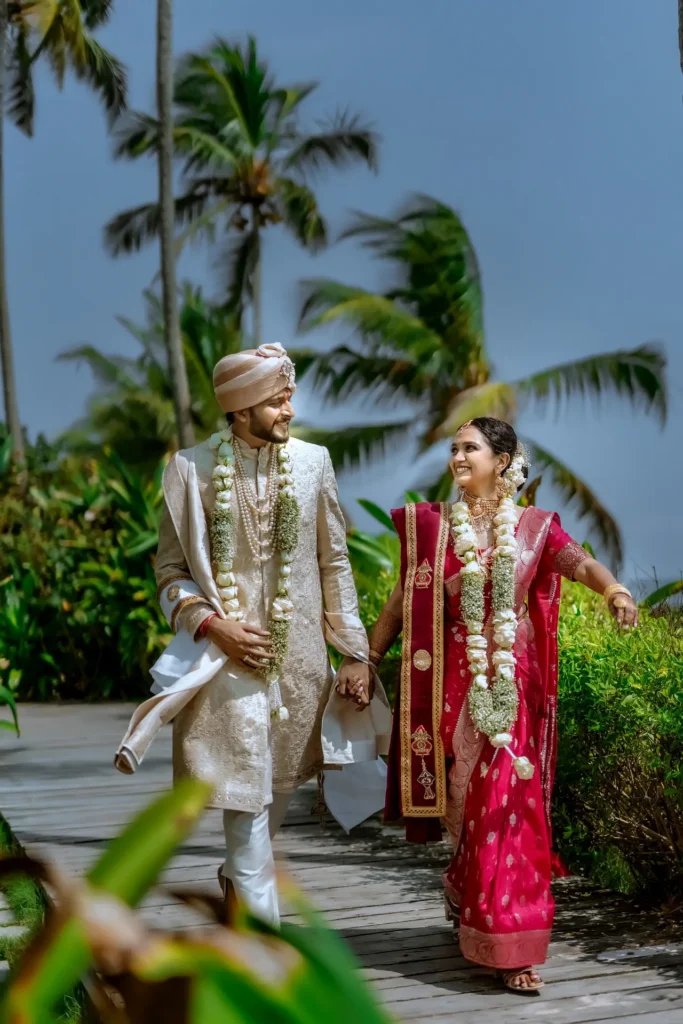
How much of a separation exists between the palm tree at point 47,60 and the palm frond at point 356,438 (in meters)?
4.89

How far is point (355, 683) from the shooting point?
431 cm

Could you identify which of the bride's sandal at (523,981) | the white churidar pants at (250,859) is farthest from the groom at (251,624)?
the bride's sandal at (523,981)

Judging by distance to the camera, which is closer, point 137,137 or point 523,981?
point 523,981

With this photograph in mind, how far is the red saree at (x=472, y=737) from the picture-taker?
409cm

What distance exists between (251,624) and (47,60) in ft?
78.0

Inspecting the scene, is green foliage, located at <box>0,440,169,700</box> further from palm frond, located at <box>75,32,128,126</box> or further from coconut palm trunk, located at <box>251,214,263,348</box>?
coconut palm trunk, located at <box>251,214,263,348</box>

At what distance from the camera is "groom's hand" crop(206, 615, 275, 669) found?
13.4 ft

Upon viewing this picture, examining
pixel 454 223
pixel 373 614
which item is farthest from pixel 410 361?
pixel 373 614

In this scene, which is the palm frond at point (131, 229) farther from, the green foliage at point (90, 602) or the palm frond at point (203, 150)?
the green foliage at point (90, 602)

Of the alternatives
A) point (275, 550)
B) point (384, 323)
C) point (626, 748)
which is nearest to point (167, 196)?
point (384, 323)

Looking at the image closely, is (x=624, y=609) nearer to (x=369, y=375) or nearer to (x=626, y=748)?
(x=626, y=748)

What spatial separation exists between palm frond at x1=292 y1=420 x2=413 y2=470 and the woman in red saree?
17.8 metres

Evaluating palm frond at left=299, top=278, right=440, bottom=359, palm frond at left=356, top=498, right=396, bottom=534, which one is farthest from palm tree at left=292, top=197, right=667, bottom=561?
palm frond at left=356, top=498, right=396, bottom=534

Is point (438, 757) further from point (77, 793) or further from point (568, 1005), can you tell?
point (77, 793)
